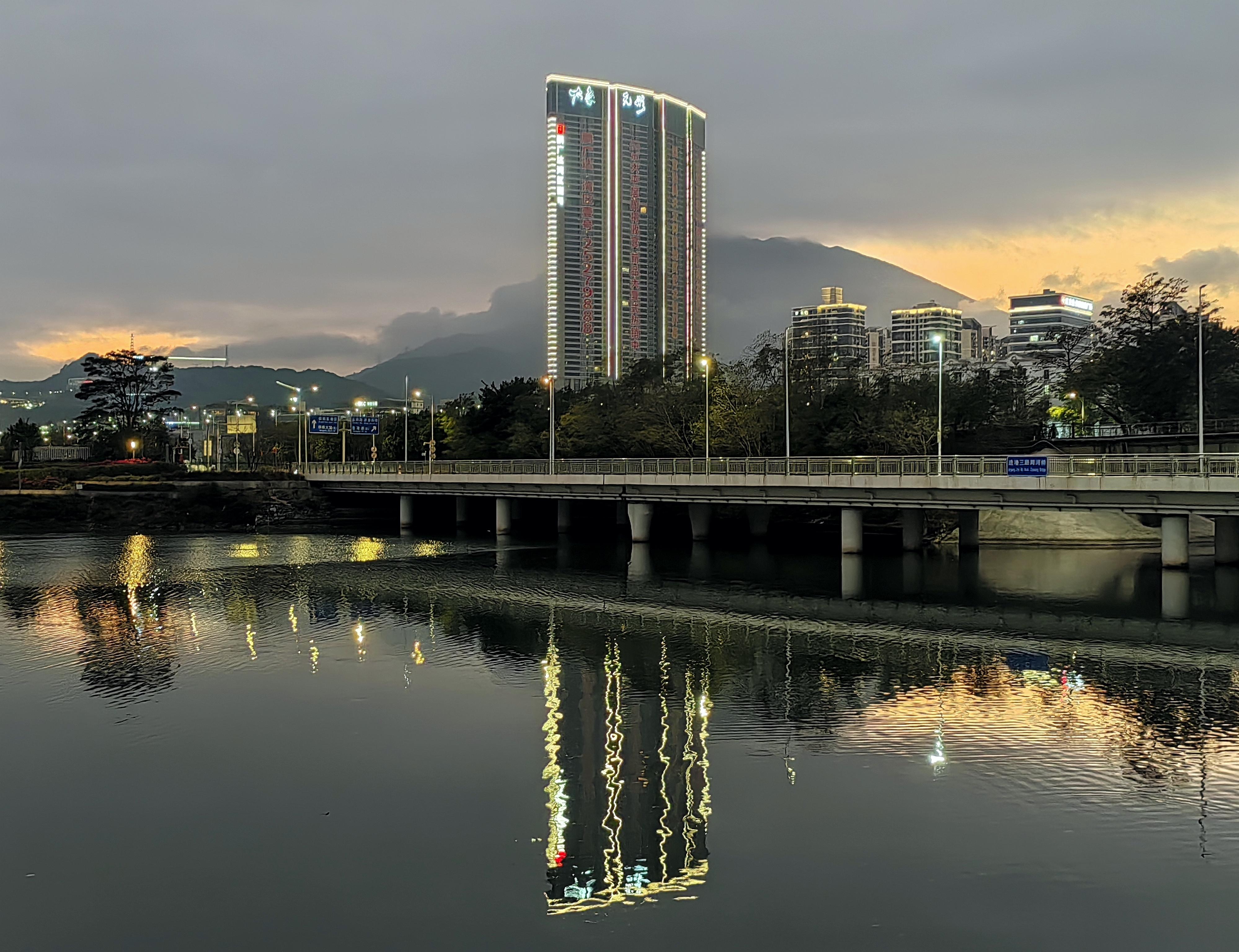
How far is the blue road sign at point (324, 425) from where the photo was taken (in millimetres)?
108438

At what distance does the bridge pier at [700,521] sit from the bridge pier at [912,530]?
48.5ft

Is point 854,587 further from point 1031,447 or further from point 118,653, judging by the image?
point 1031,447

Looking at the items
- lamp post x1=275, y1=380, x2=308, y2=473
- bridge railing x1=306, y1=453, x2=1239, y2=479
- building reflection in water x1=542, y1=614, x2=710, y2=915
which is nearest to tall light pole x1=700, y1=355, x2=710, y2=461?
bridge railing x1=306, y1=453, x2=1239, y2=479

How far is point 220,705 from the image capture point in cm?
2656

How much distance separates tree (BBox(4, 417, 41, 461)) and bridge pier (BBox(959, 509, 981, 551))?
111m

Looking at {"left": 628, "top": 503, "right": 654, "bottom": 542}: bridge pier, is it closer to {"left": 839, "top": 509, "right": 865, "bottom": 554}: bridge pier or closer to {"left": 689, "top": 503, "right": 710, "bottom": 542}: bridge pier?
{"left": 689, "top": 503, "right": 710, "bottom": 542}: bridge pier

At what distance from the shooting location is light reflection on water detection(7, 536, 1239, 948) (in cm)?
1573

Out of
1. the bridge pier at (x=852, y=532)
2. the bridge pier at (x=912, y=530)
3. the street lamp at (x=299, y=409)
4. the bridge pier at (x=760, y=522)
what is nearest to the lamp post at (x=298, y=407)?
the street lamp at (x=299, y=409)

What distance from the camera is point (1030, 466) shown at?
4962 centimetres

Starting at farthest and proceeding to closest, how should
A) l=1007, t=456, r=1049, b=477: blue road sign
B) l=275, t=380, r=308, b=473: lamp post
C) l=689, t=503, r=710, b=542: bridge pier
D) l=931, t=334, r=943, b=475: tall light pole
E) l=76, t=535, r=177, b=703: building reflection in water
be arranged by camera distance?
l=275, t=380, r=308, b=473: lamp post < l=689, t=503, r=710, b=542: bridge pier < l=931, t=334, r=943, b=475: tall light pole < l=1007, t=456, r=1049, b=477: blue road sign < l=76, t=535, r=177, b=703: building reflection in water

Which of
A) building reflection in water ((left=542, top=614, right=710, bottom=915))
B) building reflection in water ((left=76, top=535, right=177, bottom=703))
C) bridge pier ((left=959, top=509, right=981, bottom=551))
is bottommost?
building reflection in water ((left=542, top=614, right=710, bottom=915))

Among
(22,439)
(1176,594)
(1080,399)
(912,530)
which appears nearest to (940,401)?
(912,530)

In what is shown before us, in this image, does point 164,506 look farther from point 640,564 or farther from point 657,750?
point 657,750

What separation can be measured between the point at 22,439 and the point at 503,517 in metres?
109
